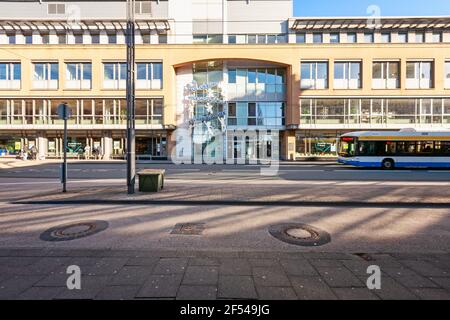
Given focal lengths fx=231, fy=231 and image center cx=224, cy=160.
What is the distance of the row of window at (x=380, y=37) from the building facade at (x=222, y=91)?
309 millimetres

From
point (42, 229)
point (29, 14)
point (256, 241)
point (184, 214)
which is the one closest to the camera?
point (256, 241)

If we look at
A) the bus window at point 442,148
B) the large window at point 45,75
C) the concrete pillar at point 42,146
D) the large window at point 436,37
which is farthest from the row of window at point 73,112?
the large window at point 436,37

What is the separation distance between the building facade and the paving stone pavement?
22.9 metres

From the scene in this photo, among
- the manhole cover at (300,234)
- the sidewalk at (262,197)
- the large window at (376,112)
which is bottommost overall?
the manhole cover at (300,234)

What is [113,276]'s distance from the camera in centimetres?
318

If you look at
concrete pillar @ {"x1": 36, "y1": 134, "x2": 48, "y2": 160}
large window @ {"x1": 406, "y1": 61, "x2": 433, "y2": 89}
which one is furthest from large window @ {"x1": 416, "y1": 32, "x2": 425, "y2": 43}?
concrete pillar @ {"x1": 36, "y1": 134, "x2": 48, "y2": 160}

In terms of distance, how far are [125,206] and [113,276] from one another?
13.0 ft

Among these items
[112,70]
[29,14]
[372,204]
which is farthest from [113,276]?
[29,14]

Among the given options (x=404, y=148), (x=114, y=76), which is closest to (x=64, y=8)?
(x=114, y=76)

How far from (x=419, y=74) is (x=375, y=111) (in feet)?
21.2

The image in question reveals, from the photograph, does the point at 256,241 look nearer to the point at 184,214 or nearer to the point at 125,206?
the point at 184,214

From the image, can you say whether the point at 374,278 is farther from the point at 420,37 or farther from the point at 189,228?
the point at 420,37

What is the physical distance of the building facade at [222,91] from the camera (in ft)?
84.1

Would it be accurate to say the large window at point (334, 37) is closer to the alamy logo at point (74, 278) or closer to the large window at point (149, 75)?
the large window at point (149, 75)
